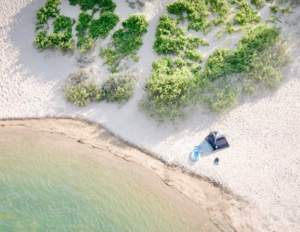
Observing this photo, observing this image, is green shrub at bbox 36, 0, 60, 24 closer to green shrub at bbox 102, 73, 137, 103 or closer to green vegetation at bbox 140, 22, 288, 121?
green shrub at bbox 102, 73, 137, 103

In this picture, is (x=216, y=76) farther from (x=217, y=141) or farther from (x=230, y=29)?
(x=217, y=141)

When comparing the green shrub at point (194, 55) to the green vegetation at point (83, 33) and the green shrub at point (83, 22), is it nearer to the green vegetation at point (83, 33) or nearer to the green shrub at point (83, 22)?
the green vegetation at point (83, 33)

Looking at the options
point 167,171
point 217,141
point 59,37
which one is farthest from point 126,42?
point 167,171

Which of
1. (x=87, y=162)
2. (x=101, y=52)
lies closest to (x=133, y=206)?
(x=87, y=162)

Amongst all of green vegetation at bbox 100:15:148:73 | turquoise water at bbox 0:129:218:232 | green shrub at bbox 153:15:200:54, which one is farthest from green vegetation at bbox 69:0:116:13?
turquoise water at bbox 0:129:218:232

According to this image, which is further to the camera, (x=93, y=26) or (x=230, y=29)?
(x=93, y=26)

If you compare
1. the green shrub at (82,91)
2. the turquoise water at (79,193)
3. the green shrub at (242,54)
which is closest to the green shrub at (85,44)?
the green shrub at (82,91)
